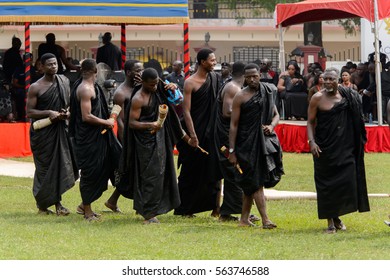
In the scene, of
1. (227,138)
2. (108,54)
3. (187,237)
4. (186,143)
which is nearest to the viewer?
(187,237)

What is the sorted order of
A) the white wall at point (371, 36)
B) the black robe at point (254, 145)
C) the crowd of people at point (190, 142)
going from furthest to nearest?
the white wall at point (371, 36) < the black robe at point (254, 145) < the crowd of people at point (190, 142)

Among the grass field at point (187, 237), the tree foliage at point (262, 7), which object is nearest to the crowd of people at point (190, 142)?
the grass field at point (187, 237)

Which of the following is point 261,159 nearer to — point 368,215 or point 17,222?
point 368,215

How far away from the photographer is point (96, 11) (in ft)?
71.8

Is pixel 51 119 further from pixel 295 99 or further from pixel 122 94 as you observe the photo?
pixel 295 99

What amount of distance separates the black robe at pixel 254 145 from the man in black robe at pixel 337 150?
1.70 feet

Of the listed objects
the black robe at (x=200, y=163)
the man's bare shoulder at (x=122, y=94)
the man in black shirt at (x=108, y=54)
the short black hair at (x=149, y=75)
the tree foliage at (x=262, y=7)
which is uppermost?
the tree foliage at (x=262, y=7)

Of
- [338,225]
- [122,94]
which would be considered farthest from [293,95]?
[338,225]

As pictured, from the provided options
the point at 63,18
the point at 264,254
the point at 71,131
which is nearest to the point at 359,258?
the point at 264,254

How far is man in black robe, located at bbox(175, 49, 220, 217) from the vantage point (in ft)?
44.5

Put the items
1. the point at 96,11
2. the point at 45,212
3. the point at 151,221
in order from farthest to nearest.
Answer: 1. the point at 96,11
2. the point at 45,212
3. the point at 151,221

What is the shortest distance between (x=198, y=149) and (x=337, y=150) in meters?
2.25

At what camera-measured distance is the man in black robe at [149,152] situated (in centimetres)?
1283

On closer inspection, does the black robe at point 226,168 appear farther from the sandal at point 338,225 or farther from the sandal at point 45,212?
the sandal at point 45,212
